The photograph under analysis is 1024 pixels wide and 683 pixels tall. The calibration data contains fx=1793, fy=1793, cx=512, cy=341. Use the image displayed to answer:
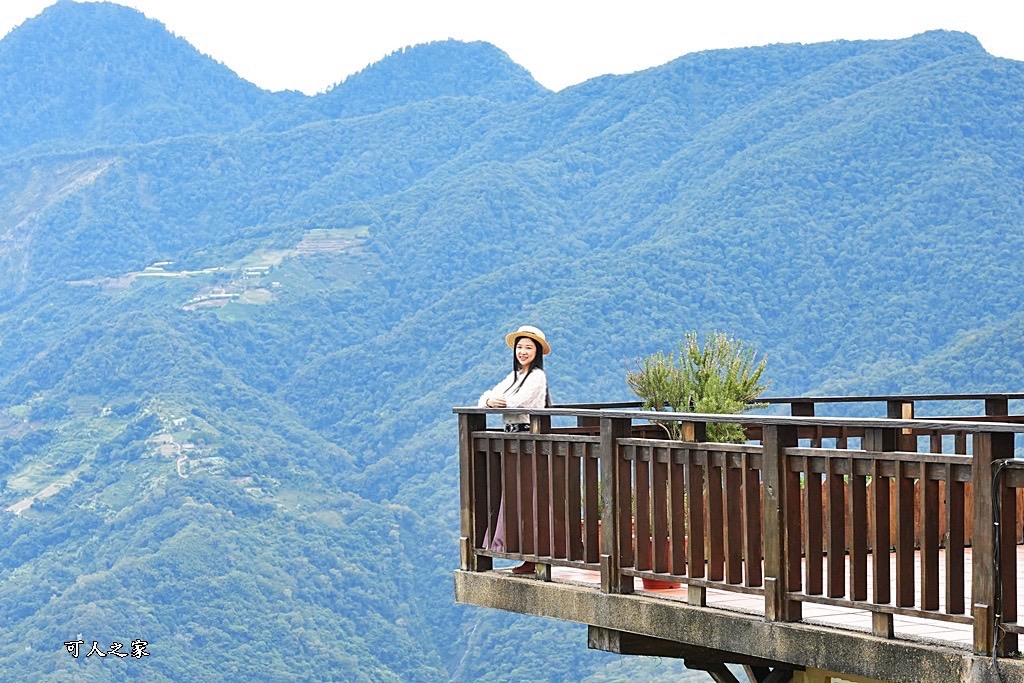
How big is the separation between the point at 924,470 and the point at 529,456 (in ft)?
7.80

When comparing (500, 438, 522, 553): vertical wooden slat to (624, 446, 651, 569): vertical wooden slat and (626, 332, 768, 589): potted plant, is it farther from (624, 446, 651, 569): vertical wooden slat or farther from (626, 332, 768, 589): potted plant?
(626, 332, 768, 589): potted plant

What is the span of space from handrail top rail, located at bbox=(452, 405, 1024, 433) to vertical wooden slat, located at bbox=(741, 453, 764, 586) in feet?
0.58

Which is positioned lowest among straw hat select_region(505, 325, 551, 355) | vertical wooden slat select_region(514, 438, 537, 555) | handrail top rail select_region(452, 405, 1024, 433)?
vertical wooden slat select_region(514, 438, 537, 555)

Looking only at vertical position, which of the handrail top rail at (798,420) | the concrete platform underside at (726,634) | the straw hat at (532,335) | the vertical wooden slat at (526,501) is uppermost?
the straw hat at (532,335)

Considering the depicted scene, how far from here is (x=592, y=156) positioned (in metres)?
163

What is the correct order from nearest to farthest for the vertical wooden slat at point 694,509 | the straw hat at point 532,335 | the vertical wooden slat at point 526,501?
the vertical wooden slat at point 694,509 < the vertical wooden slat at point 526,501 < the straw hat at point 532,335

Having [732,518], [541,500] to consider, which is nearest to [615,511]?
[541,500]

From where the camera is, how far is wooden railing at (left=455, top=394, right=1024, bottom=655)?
4699mm

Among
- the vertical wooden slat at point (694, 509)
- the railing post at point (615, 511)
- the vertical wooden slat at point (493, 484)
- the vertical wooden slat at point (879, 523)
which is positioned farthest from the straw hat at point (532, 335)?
the vertical wooden slat at point (879, 523)

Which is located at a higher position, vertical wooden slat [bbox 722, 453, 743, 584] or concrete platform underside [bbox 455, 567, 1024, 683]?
vertical wooden slat [bbox 722, 453, 743, 584]

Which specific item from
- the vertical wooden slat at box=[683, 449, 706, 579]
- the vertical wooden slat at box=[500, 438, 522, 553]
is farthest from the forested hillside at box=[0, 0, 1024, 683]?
the vertical wooden slat at box=[683, 449, 706, 579]

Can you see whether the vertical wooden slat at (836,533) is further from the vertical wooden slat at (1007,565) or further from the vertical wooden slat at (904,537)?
the vertical wooden slat at (1007,565)

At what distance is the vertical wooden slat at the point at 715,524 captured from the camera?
5848mm

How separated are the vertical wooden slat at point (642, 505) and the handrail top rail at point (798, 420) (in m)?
0.15
